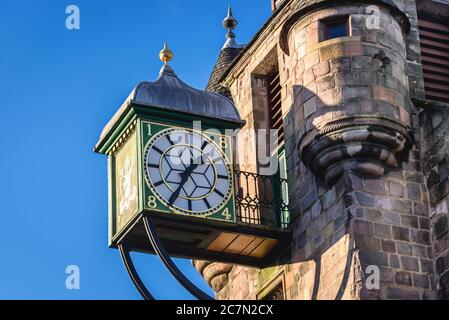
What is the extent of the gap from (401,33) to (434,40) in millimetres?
1671

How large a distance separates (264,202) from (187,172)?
1.75 metres

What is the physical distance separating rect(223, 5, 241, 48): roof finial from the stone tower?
377 cm

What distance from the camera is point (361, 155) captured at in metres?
29.9

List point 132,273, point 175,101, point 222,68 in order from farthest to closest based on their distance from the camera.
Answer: point 222,68 < point 175,101 < point 132,273

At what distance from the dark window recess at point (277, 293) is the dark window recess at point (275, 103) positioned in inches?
112

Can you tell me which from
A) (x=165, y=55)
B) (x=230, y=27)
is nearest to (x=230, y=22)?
(x=230, y=27)

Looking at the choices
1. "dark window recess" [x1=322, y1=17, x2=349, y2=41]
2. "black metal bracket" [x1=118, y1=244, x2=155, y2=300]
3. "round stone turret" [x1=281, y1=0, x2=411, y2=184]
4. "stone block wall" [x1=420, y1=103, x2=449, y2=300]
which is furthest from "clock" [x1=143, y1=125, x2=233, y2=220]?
"stone block wall" [x1=420, y1=103, x2=449, y2=300]

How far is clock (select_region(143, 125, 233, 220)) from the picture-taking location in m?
30.2

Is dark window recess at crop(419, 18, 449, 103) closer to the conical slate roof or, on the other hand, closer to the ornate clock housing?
the ornate clock housing

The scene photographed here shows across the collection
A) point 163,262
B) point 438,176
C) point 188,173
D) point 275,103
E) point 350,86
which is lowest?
point 163,262

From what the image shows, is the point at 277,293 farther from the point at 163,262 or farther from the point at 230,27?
the point at 230,27

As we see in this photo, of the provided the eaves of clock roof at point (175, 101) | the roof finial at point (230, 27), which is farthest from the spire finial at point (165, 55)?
the roof finial at point (230, 27)
